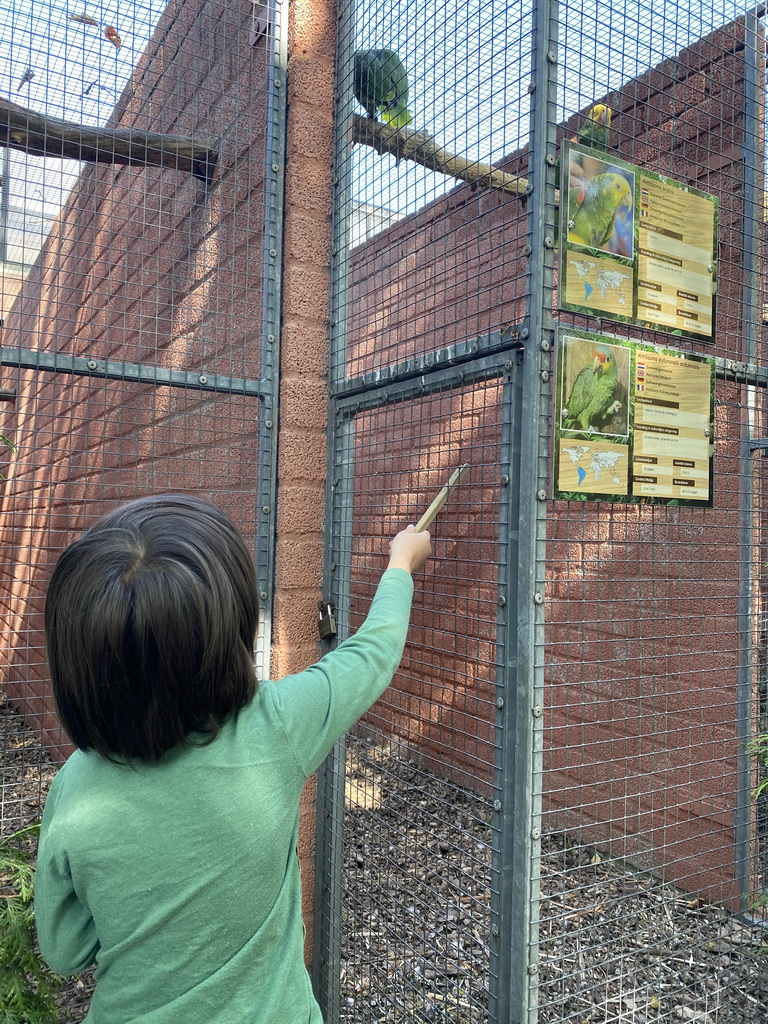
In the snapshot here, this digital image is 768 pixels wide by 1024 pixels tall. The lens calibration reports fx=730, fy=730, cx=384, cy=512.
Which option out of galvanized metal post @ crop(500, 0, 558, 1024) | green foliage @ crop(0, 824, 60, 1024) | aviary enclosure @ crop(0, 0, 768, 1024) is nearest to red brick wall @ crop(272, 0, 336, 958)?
aviary enclosure @ crop(0, 0, 768, 1024)

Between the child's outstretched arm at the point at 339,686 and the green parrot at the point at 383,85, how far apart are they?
54.6 inches

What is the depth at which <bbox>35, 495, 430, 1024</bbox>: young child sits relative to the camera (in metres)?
0.98

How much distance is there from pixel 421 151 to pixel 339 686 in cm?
147

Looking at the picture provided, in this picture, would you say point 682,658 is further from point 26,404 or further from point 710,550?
point 26,404

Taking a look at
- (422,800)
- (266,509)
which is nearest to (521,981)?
(266,509)

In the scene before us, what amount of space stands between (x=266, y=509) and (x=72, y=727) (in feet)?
3.42

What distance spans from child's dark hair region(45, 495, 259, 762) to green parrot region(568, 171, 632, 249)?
898 millimetres

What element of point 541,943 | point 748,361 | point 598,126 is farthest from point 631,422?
point 541,943

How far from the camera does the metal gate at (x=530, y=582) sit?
138 centimetres

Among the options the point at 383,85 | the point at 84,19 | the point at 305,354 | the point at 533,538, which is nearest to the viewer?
the point at 533,538

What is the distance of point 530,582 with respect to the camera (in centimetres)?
136

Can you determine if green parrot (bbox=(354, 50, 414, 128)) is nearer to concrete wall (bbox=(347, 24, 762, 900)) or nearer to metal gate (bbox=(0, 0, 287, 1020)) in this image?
metal gate (bbox=(0, 0, 287, 1020))

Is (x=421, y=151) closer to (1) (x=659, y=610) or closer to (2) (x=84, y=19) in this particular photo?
(2) (x=84, y=19)

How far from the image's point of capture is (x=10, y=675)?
6.75m
